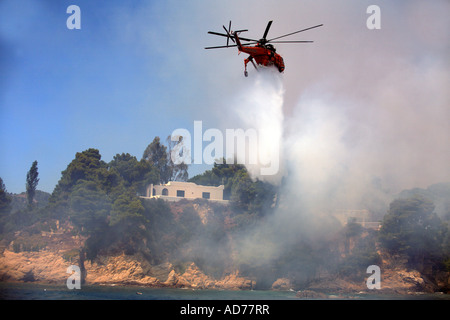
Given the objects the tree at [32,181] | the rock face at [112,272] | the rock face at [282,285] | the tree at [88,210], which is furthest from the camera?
the tree at [32,181]

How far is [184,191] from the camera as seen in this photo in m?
97.8

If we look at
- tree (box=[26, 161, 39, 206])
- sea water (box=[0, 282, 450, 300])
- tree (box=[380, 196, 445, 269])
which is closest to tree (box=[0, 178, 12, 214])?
tree (box=[26, 161, 39, 206])

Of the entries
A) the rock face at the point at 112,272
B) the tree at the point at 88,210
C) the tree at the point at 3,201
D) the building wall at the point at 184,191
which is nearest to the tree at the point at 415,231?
the rock face at the point at 112,272

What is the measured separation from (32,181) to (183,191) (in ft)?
110

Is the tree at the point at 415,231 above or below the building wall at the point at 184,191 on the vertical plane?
below

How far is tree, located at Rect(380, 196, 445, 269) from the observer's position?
83562mm

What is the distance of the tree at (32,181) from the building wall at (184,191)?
86.3 feet

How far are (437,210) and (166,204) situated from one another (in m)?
54.0

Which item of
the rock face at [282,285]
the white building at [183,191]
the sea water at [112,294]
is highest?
the white building at [183,191]

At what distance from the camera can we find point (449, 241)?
85.3 meters

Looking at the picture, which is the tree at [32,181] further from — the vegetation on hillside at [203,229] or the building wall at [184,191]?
the building wall at [184,191]

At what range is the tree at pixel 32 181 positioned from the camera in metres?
100
